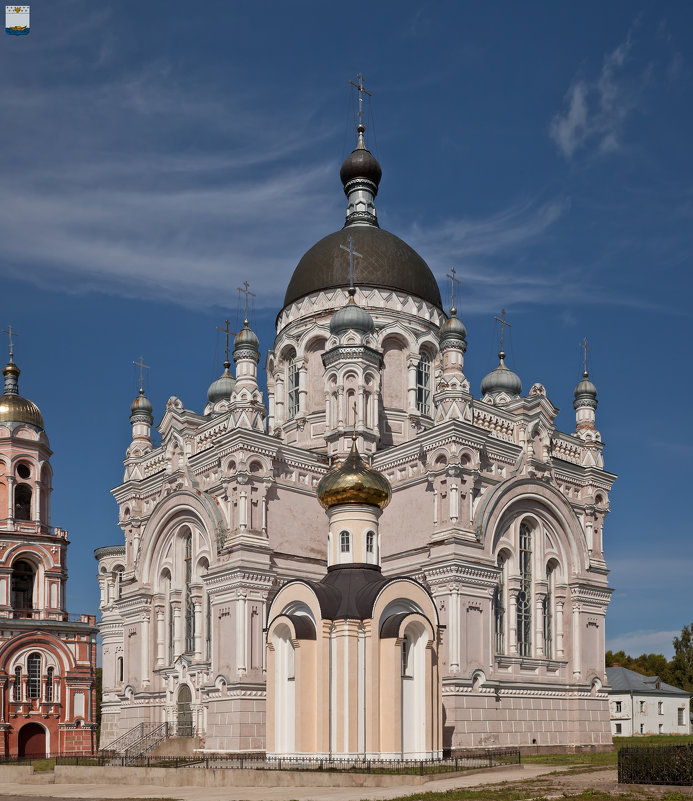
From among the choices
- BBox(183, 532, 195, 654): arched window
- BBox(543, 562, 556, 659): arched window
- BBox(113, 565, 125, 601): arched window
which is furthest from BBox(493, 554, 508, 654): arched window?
BBox(113, 565, 125, 601): arched window

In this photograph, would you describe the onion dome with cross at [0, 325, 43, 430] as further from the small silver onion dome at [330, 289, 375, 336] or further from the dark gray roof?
the dark gray roof

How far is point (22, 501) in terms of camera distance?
40.2 m

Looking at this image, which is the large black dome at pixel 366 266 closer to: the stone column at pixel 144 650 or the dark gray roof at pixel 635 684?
the stone column at pixel 144 650

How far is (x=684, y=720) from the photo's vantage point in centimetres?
5000

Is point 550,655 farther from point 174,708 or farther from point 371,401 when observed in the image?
point 174,708

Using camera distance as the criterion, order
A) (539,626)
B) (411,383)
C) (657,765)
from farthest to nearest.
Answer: (411,383) → (539,626) → (657,765)

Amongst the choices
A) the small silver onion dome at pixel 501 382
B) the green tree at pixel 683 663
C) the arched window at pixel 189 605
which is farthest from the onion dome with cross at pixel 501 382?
the green tree at pixel 683 663

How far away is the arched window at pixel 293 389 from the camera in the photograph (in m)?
35.5

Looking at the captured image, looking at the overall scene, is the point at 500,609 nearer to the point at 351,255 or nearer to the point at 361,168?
the point at 351,255

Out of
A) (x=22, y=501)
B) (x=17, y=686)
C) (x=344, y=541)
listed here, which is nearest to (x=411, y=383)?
(x=344, y=541)

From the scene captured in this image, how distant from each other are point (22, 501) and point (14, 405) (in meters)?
3.67

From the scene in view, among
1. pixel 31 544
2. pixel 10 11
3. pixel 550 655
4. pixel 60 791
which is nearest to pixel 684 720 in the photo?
pixel 550 655

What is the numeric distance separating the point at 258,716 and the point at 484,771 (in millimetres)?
8342

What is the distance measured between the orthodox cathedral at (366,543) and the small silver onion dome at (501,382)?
107 millimetres
